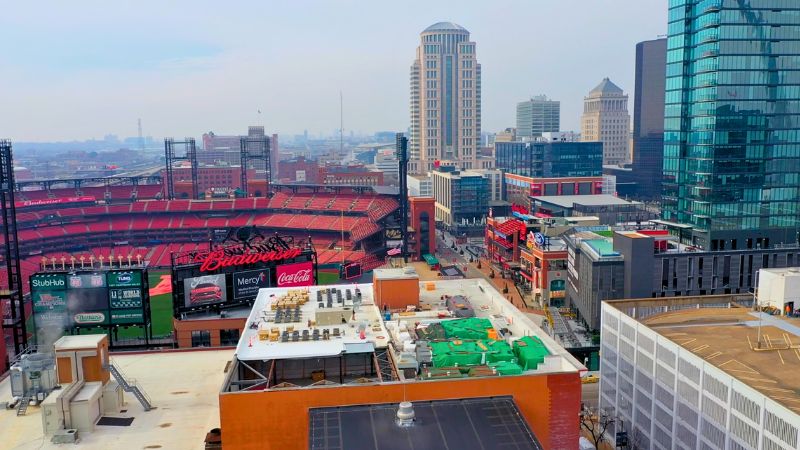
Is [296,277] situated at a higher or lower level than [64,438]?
higher

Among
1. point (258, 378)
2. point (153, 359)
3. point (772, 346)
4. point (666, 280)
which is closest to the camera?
point (258, 378)

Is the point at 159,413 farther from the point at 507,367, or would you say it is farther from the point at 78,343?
the point at 507,367

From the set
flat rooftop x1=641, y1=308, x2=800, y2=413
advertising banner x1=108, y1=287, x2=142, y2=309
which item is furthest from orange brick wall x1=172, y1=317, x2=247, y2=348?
flat rooftop x1=641, y1=308, x2=800, y2=413

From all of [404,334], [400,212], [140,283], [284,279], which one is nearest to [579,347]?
[284,279]

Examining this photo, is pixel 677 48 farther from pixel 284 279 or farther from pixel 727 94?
pixel 284 279

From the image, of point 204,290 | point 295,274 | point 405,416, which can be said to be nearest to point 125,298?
point 204,290

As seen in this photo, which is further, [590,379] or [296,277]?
[296,277]

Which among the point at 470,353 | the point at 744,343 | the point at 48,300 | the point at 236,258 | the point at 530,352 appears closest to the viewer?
the point at 530,352
